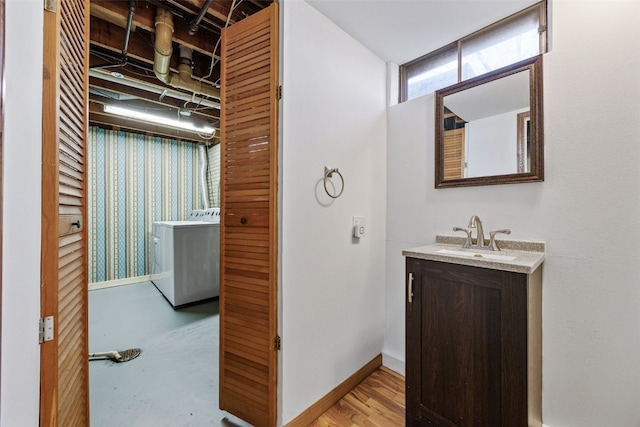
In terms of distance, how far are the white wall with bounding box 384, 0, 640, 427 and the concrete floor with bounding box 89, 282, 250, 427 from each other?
5.70 ft

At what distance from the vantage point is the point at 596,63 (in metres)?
1.29

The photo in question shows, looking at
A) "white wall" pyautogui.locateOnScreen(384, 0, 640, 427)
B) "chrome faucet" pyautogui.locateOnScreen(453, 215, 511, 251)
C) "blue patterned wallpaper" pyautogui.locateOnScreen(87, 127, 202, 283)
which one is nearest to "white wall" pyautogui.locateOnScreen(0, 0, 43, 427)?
"chrome faucet" pyautogui.locateOnScreen(453, 215, 511, 251)

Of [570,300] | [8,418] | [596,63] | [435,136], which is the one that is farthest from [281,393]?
[596,63]

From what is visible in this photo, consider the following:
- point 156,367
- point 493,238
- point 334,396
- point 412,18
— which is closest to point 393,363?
point 334,396

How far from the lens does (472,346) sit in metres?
1.23

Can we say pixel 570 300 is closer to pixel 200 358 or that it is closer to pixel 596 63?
pixel 596 63

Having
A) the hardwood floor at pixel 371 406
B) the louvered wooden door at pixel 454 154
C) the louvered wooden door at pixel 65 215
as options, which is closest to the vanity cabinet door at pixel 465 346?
the hardwood floor at pixel 371 406

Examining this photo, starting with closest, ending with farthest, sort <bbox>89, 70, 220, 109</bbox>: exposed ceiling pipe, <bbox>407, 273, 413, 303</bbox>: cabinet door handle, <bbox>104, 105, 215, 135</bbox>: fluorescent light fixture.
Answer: <bbox>407, 273, 413, 303</bbox>: cabinet door handle → <bbox>89, 70, 220, 109</bbox>: exposed ceiling pipe → <bbox>104, 105, 215, 135</bbox>: fluorescent light fixture

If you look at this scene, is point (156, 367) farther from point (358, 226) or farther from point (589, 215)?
point (589, 215)

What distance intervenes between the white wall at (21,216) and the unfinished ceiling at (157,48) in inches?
46.7

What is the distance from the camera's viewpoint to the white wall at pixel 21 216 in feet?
2.23

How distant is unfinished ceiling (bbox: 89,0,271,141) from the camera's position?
176 centimetres

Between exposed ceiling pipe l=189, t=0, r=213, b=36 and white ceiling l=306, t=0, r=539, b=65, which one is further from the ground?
exposed ceiling pipe l=189, t=0, r=213, b=36

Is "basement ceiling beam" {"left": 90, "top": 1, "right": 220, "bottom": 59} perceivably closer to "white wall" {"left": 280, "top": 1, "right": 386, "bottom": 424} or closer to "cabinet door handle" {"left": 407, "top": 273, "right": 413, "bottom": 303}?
"white wall" {"left": 280, "top": 1, "right": 386, "bottom": 424}
